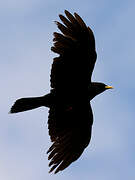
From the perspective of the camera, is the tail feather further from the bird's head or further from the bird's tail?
the bird's head

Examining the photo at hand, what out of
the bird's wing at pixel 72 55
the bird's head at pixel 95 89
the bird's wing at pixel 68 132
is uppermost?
the bird's wing at pixel 72 55

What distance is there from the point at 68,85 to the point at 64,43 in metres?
0.85

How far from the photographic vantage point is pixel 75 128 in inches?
542

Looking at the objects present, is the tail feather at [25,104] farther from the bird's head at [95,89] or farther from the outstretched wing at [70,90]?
the bird's head at [95,89]

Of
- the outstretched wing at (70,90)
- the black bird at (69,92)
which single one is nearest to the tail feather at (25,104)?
the black bird at (69,92)

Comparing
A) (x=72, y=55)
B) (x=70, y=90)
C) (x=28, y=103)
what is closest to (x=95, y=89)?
(x=70, y=90)

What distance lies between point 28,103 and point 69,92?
0.86m

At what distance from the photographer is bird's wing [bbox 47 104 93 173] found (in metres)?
13.1

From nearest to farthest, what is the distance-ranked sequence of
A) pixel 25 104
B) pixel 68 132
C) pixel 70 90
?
pixel 25 104
pixel 70 90
pixel 68 132

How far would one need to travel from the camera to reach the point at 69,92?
13.1 metres

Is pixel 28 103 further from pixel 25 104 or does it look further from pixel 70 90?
pixel 70 90

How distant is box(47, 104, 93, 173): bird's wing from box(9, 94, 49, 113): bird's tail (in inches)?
13.6

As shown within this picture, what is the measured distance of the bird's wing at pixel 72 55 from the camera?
1272 centimetres

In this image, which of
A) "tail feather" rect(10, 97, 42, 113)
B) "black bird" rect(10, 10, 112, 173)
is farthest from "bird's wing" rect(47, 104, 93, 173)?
"tail feather" rect(10, 97, 42, 113)
